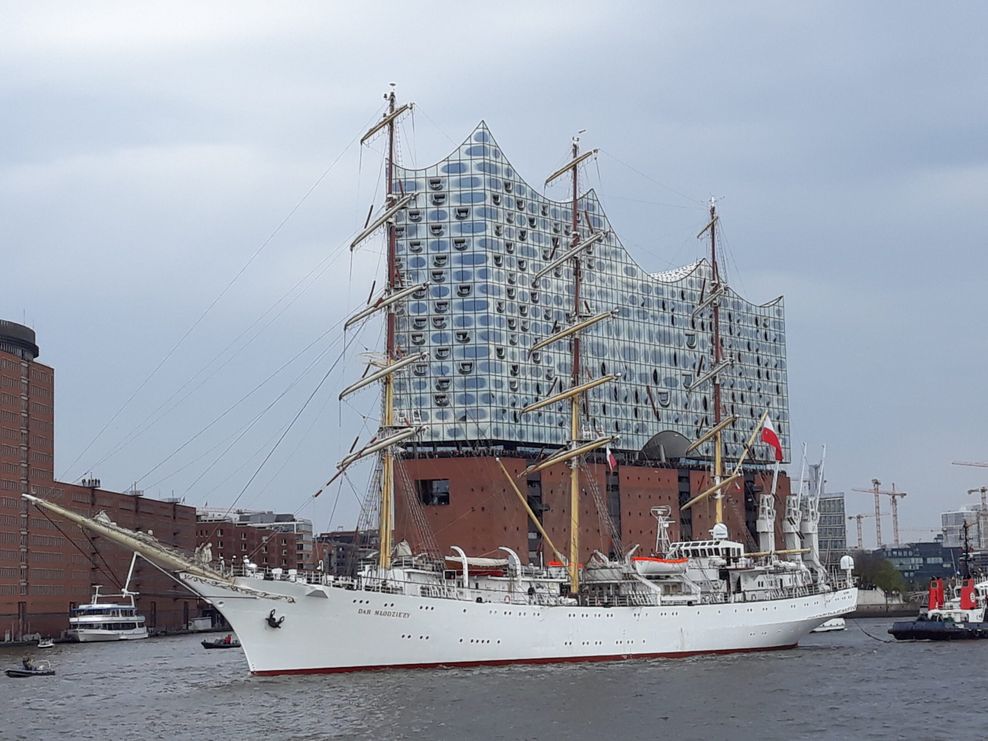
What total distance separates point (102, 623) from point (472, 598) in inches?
2788

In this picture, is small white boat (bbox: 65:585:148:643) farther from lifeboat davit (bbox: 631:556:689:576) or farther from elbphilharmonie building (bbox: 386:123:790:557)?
lifeboat davit (bbox: 631:556:689:576)

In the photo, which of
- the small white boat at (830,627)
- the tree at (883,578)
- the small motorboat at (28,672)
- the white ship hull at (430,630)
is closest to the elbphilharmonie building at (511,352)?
the small white boat at (830,627)

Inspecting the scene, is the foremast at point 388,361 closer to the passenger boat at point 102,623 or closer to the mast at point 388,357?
the mast at point 388,357

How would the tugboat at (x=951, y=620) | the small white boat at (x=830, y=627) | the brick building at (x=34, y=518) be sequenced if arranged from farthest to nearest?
the brick building at (x=34, y=518), the small white boat at (x=830, y=627), the tugboat at (x=951, y=620)

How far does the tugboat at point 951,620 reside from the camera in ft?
285

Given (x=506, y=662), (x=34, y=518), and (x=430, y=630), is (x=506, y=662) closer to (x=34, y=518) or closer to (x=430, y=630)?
(x=430, y=630)

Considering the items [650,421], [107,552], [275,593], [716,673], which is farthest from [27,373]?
[716,673]

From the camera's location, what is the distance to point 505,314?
117812mm

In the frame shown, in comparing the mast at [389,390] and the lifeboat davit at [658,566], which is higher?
the mast at [389,390]

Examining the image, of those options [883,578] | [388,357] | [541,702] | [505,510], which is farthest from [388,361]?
[883,578]

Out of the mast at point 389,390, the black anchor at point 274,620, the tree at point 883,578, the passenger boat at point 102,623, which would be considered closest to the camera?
the black anchor at point 274,620

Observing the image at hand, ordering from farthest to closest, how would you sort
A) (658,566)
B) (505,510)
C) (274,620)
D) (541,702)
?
(505,510), (658,566), (274,620), (541,702)

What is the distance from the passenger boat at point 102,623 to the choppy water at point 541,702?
50.3 m

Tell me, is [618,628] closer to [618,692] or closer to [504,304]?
[618,692]
